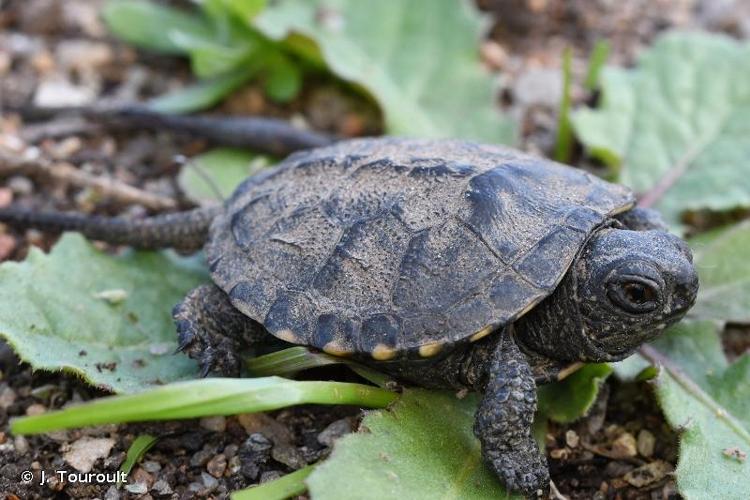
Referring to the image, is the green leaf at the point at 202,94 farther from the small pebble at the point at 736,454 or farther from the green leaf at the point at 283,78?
the small pebble at the point at 736,454

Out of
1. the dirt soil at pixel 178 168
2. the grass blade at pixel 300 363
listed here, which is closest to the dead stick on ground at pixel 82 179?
the dirt soil at pixel 178 168

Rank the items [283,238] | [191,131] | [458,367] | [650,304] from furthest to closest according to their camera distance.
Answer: [191,131] → [283,238] → [458,367] → [650,304]

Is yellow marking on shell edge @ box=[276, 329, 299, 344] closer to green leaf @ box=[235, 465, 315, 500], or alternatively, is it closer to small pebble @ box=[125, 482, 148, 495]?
green leaf @ box=[235, 465, 315, 500]

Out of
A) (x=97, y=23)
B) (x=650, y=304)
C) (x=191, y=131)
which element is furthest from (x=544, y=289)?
(x=97, y=23)

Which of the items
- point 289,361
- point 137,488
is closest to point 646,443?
point 289,361

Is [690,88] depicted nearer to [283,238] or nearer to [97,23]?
[283,238]

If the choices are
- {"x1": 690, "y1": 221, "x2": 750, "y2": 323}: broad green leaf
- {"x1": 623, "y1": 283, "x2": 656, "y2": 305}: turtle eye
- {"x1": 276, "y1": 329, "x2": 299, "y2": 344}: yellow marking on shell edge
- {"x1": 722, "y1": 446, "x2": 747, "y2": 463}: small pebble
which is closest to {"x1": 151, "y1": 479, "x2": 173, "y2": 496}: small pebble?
{"x1": 276, "y1": 329, "x2": 299, "y2": 344}: yellow marking on shell edge
